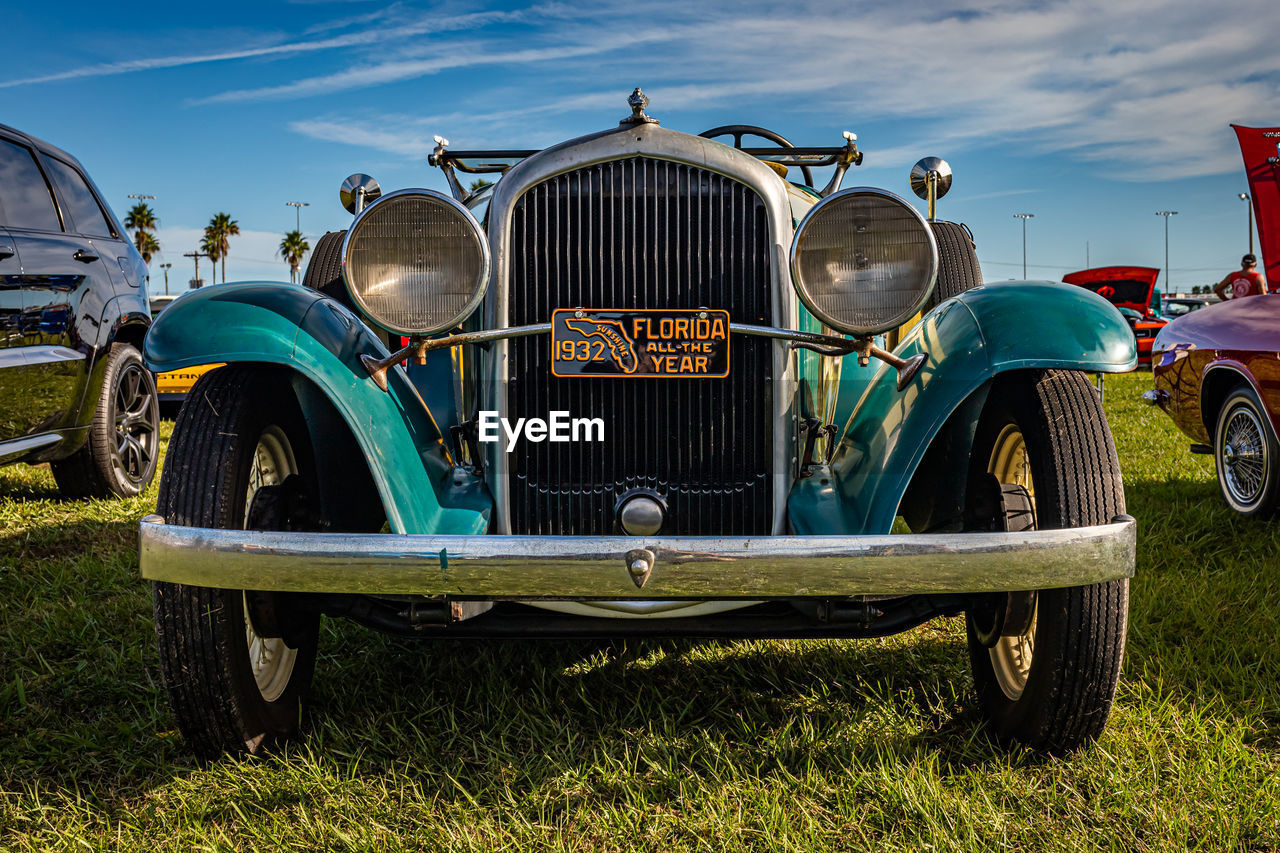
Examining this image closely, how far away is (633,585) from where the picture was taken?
191 centimetres

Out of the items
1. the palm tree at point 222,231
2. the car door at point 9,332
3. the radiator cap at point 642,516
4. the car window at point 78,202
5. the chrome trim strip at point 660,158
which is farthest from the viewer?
the palm tree at point 222,231

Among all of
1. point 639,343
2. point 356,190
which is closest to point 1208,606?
point 639,343

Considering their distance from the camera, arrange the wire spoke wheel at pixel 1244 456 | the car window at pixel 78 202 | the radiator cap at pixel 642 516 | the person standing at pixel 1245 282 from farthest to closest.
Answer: the person standing at pixel 1245 282 → the car window at pixel 78 202 → the wire spoke wheel at pixel 1244 456 → the radiator cap at pixel 642 516

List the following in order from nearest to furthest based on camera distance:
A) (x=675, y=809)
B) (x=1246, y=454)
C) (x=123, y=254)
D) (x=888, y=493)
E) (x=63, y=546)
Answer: (x=675, y=809), (x=888, y=493), (x=63, y=546), (x=1246, y=454), (x=123, y=254)

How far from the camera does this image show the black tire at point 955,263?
4.16 meters

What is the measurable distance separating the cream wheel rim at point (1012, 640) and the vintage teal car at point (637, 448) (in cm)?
1

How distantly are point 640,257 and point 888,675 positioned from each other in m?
1.47

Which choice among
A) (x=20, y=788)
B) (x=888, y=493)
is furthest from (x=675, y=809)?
(x=20, y=788)

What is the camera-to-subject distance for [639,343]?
2.48m

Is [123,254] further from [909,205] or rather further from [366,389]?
[909,205]

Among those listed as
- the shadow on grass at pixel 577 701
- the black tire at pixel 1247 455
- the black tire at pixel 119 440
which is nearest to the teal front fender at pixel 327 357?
the shadow on grass at pixel 577 701

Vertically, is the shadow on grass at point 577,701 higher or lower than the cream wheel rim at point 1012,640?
lower
